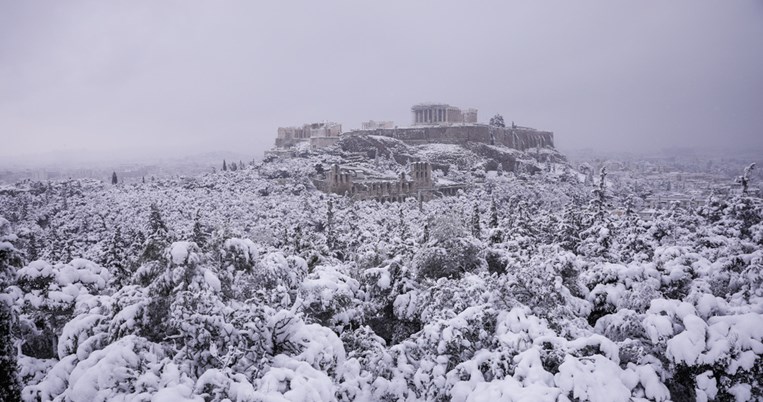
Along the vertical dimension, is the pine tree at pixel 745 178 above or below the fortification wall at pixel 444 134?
below

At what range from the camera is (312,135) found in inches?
4459

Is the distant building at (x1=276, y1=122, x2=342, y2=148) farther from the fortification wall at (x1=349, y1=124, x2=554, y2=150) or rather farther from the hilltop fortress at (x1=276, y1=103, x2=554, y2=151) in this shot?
the fortification wall at (x1=349, y1=124, x2=554, y2=150)

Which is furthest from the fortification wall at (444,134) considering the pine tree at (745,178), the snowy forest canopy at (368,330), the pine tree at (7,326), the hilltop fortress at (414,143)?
the pine tree at (7,326)

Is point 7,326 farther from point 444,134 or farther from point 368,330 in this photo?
point 444,134

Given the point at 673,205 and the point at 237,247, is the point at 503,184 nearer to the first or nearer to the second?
the point at 673,205

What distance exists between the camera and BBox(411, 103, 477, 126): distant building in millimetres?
118125

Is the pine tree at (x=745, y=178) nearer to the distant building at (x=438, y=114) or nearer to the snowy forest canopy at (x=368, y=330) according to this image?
the snowy forest canopy at (x=368, y=330)

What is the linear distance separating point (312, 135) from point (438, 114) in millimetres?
32552

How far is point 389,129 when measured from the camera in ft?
362

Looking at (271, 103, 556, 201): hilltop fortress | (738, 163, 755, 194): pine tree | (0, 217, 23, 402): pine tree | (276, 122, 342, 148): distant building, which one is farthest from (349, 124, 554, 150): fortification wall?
(0, 217, 23, 402): pine tree

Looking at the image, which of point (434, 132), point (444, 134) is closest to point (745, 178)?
point (444, 134)

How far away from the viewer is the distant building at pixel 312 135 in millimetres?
107875

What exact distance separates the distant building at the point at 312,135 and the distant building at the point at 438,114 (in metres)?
20.8

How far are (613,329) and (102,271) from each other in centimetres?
1148
